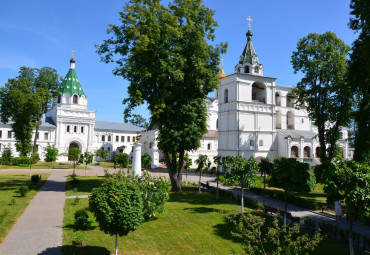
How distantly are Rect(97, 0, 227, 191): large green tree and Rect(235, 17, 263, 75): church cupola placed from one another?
17.8m

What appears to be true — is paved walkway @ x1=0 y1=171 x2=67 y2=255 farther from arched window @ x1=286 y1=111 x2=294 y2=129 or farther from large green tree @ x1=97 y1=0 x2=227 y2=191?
arched window @ x1=286 y1=111 x2=294 y2=129

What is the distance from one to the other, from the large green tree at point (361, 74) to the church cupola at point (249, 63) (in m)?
22.9

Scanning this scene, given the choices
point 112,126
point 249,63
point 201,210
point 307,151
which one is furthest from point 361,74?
point 112,126

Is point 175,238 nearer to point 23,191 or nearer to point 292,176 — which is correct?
point 292,176

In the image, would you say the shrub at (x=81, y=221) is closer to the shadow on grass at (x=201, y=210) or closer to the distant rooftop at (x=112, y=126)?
the shadow on grass at (x=201, y=210)

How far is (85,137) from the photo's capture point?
61156 mm

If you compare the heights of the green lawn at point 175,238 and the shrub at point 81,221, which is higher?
the shrub at point 81,221

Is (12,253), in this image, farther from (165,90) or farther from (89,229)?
(165,90)

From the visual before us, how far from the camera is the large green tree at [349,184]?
31.2ft

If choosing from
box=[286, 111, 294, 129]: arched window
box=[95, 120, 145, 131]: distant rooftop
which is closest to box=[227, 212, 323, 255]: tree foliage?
box=[286, 111, 294, 129]: arched window

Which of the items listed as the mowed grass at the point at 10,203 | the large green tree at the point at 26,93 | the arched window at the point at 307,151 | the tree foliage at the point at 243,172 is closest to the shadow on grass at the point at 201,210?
the tree foliage at the point at 243,172

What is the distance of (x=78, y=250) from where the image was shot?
10.8 metres

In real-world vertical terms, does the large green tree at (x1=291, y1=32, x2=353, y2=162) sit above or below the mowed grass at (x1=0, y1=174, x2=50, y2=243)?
above

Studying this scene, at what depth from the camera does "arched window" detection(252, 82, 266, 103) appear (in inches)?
1692
